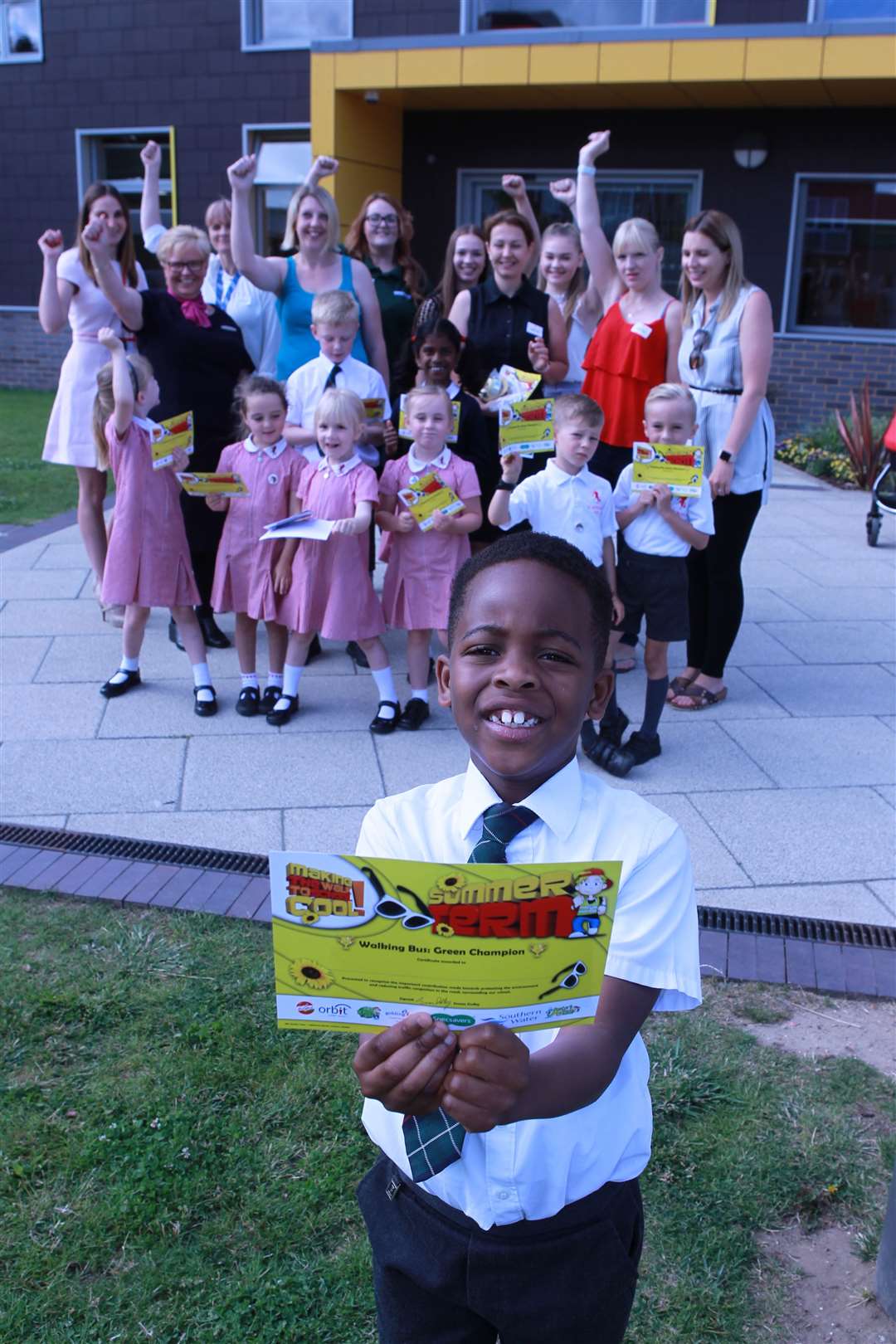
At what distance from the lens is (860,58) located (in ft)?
38.1

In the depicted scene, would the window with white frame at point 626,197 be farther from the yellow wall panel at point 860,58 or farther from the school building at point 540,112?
the yellow wall panel at point 860,58

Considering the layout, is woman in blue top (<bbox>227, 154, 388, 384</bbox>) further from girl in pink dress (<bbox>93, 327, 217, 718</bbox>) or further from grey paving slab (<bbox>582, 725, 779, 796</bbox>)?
grey paving slab (<bbox>582, 725, 779, 796</bbox>)

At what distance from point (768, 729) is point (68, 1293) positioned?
4.01m

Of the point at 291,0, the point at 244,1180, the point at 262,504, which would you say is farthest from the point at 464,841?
the point at 291,0

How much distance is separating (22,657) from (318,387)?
220cm

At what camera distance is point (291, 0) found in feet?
49.2

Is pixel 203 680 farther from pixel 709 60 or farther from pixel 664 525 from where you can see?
pixel 709 60

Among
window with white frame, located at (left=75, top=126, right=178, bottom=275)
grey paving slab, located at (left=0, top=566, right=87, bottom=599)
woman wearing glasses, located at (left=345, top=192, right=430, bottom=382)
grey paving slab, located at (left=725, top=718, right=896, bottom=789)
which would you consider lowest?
grey paving slab, located at (left=725, top=718, right=896, bottom=789)

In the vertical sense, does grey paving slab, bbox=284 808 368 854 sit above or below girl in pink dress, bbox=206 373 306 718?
below

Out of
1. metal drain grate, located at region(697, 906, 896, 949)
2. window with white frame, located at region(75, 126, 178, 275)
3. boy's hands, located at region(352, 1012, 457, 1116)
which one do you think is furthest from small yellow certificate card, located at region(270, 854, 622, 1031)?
window with white frame, located at region(75, 126, 178, 275)

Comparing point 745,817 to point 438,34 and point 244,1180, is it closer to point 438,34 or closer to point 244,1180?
point 244,1180

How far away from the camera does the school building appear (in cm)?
1231

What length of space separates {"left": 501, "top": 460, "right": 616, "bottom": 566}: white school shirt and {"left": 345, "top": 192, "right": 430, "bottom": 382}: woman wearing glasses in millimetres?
1768

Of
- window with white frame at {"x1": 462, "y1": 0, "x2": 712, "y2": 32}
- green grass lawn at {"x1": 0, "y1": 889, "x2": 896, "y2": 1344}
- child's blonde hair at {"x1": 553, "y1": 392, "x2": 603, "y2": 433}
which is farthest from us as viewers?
window with white frame at {"x1": 462, "y1": 0, "x2": 712, "y2": 32}
